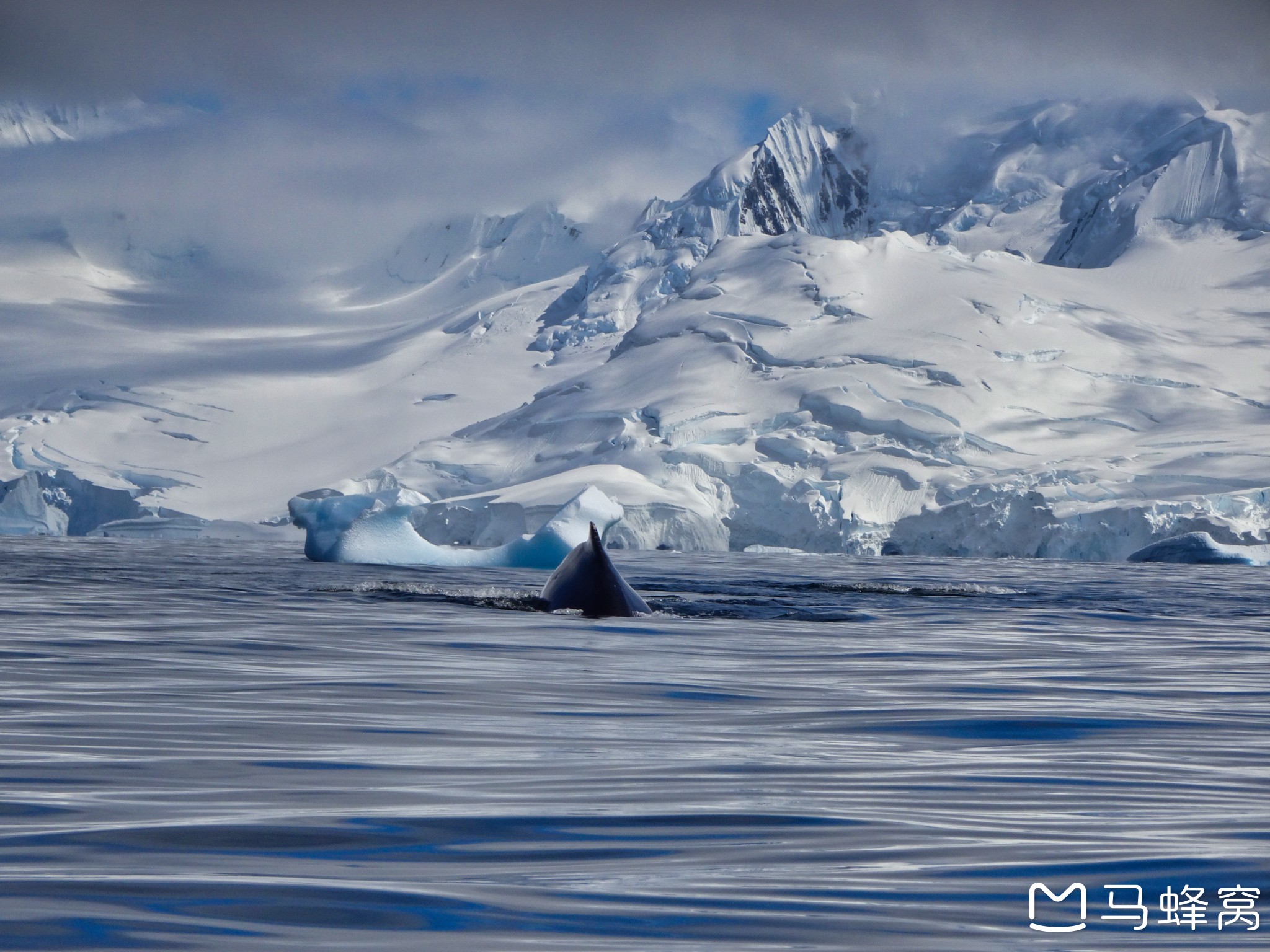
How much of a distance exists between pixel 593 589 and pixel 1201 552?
29.7 meters

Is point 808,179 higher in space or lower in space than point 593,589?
higher

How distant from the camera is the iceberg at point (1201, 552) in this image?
127 ft

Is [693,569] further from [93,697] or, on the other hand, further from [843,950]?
[843,950]

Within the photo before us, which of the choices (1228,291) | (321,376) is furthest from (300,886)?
(321,376)

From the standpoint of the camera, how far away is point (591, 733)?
6.07m

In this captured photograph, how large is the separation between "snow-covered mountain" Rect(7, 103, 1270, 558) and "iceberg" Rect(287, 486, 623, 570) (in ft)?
51.8

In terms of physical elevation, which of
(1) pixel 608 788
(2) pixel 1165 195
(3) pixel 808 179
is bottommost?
(1) pixel 608 788

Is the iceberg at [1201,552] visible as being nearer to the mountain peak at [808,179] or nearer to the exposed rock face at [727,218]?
the exposed rock face at [727,218]

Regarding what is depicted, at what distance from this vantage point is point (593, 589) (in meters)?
14.6

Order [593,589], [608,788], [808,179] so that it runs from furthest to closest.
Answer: [808,179] < [593,589] < [608,788]

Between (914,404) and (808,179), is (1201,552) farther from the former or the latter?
(808,179)
